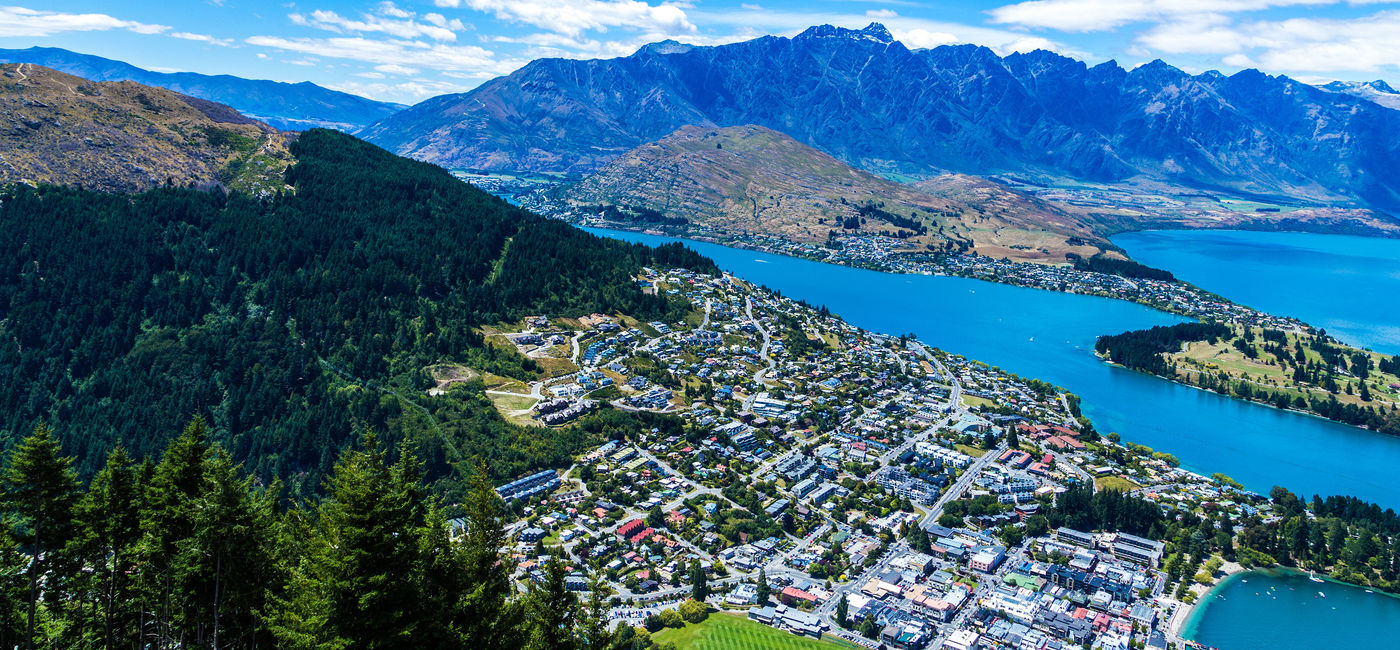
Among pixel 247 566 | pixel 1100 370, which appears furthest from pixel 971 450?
pixel 247 566

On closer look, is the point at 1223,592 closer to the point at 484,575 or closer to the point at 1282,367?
the point at 484,575

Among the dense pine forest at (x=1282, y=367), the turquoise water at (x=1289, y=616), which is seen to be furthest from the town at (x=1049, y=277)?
the turquoise water at (x=1289, y=616)

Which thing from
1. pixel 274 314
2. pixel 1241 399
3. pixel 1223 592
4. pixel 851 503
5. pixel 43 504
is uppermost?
pixel 43 504

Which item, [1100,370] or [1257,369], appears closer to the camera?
[1257,369]

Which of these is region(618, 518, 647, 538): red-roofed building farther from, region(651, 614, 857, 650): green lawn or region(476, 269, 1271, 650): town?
region(651, 614, 857, 650): green lawn

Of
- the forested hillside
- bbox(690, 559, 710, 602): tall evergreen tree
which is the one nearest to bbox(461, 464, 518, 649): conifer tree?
bbox(690, 559, 710, 602): tall evergreen tree

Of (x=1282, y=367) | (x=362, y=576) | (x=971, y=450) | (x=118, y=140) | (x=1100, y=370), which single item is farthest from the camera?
(x=1100, y=370)

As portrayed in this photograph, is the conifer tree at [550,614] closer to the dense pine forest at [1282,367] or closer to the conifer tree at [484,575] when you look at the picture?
the conifer tree at [484,575]
